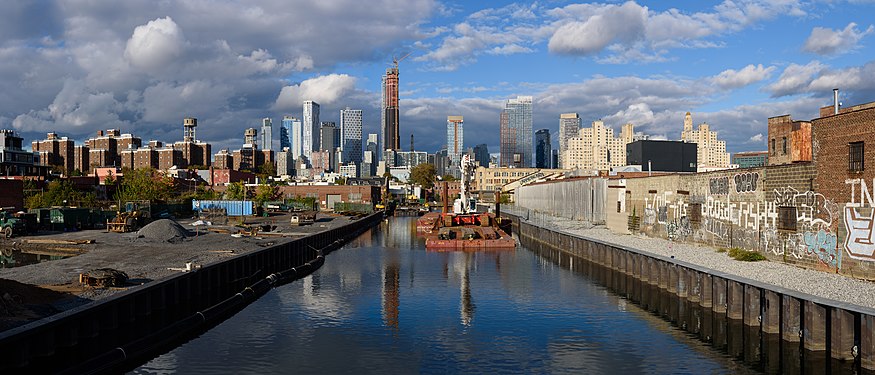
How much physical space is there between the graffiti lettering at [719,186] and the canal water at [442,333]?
10.5 m

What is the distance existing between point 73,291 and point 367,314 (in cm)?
1343

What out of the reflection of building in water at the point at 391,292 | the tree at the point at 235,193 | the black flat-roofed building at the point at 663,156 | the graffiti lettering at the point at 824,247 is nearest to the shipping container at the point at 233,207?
the tree at the point at 235,193

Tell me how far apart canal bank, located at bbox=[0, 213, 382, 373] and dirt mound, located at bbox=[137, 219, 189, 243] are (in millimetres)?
18068

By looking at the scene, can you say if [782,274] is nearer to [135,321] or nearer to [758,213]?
[758,213]

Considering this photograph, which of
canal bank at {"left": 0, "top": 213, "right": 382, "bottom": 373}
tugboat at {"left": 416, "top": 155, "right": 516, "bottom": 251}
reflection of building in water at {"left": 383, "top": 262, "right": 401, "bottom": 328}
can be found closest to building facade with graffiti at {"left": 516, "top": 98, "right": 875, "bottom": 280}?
reflection of building in water at {"left": 383, "top": 262, "right": 401, "bottom": 328}

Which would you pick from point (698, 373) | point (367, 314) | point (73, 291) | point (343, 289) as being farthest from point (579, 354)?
point (73, 291)

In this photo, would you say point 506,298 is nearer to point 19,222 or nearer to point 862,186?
point 862,186

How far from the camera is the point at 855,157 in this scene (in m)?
30.2

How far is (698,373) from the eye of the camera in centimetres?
2264

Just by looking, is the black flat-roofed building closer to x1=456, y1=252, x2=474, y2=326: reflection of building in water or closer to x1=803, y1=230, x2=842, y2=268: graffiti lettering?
x1=456, y1=252, x2=474, y2=326: reflection of building in water

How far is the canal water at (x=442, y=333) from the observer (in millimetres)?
23500

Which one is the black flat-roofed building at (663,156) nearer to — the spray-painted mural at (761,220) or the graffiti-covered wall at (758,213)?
the graffiti-covered wall at (758,213)

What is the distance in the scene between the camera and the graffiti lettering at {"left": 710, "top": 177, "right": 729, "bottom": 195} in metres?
43.4

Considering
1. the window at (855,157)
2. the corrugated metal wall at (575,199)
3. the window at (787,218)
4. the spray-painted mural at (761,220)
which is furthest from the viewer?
the corrugated metal wall at (575,199)
